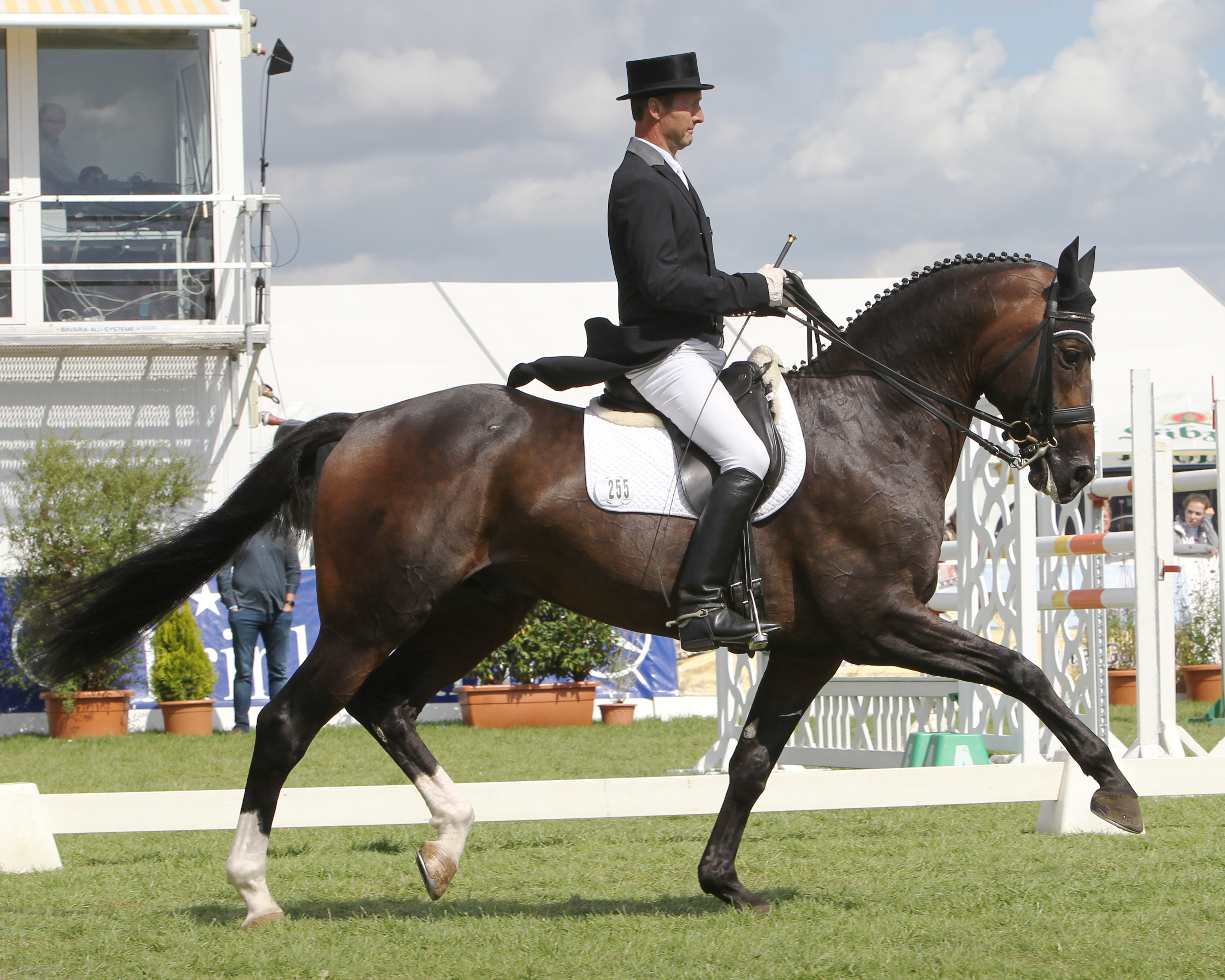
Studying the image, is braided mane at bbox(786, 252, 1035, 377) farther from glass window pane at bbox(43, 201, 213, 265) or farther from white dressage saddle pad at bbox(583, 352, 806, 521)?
glass window pane at bbox(43, 201, 213, 265)

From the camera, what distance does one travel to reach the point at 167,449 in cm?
1365

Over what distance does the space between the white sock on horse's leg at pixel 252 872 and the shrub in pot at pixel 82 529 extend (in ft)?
25.4

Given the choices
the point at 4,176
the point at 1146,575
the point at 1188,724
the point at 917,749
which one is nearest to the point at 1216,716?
the point at 1188,724

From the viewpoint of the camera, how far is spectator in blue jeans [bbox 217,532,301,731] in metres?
11.4

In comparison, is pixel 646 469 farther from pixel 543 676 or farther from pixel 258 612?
pixel 543 676

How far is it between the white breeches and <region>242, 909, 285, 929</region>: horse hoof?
1.99 meters

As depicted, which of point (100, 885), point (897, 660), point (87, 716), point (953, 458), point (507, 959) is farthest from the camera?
point (87, 716)

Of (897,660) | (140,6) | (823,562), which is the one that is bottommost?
(897,660)

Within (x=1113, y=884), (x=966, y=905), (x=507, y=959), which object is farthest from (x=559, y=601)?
(x=1113, y=884)

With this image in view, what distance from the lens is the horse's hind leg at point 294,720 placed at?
452 cm

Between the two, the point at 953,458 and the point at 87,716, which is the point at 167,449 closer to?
the point at 87,716

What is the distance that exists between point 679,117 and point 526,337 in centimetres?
1519

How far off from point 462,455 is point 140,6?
36.5 ft

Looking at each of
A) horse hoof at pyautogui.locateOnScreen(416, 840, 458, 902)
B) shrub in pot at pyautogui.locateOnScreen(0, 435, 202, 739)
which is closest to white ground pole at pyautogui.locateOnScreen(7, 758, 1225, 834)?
horse hoof at pyautogui.locateOnScreen(416, 840, 458, 902)
